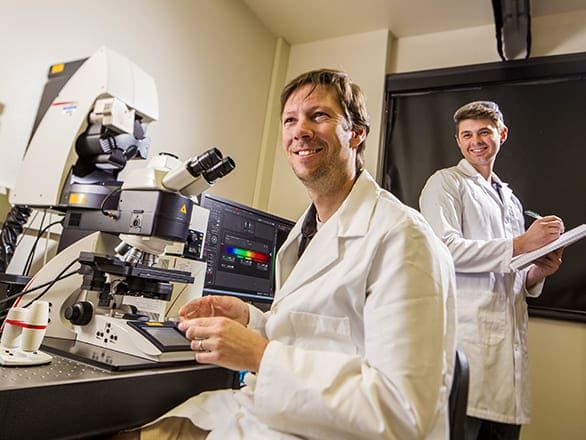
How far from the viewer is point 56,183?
1.14m

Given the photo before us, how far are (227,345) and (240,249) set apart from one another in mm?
1058

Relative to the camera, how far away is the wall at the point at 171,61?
1.45m

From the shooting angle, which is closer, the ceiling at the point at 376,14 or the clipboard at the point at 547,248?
the clipboard at the point at 547,248

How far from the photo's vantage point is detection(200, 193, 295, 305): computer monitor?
162cm

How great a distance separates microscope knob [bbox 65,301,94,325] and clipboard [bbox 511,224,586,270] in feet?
4.21

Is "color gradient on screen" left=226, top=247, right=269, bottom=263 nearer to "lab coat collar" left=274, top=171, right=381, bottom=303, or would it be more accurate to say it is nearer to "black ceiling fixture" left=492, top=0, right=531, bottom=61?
"lab coat collar" left=274, top=171, right=381, bottom=303

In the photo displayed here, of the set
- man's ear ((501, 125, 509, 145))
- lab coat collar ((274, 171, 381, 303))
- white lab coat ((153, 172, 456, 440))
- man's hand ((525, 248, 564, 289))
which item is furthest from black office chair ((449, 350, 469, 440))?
man's ear ((501, 125, 509, 145))

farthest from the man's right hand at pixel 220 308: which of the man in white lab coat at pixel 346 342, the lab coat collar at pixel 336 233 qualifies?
the lab coat collar at pixel 336 233

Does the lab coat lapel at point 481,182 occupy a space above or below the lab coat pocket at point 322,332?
above

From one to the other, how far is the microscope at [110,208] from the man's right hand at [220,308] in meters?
0.08

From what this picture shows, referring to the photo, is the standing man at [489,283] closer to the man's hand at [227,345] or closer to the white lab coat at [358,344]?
the white lab coat at [358,344]

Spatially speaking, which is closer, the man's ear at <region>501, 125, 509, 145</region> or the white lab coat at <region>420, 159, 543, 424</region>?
the white lab coat at <region>420, 159, 543, 424</region>

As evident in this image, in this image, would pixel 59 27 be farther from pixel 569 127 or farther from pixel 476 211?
pixel 569 127

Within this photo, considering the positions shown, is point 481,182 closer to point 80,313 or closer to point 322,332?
point 322,332
